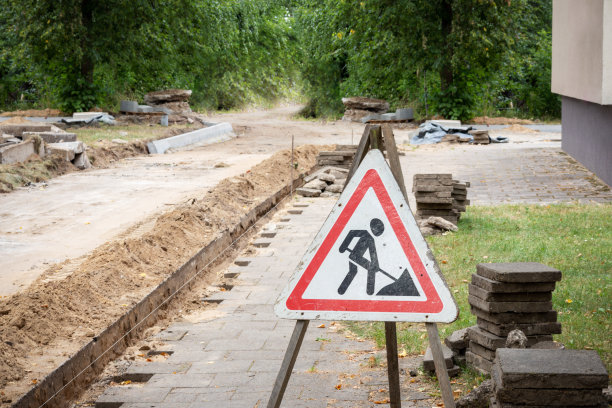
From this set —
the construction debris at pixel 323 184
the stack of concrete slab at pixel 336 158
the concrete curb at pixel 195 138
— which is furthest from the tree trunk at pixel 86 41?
the construction debris at pixel 323 184

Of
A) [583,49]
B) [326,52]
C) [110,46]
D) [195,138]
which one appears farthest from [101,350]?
[326,52]

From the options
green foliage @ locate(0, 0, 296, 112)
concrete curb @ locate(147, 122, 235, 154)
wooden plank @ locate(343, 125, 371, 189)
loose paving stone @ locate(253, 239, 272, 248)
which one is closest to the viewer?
wooden plank @ locate(343, 125, 371, 189)

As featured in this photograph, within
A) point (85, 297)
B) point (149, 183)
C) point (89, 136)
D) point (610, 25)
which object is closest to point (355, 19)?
point (89, 136)

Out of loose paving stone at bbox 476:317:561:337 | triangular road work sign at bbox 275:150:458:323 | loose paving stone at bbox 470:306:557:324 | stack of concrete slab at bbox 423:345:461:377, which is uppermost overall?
triangular road work sign at bbox 275:150:458:323

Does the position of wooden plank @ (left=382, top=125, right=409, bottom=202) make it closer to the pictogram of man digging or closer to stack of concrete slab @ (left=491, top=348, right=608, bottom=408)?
the pictogram of man digging

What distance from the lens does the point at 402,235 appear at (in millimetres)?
3365

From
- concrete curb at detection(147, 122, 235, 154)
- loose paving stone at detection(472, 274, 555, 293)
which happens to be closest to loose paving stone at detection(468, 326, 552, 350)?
loose paving stone at detection(472, 274, 555, 293)

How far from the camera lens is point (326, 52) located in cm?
4103

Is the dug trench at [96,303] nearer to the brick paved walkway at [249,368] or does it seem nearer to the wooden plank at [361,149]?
the brick paved walkway at [249,368]

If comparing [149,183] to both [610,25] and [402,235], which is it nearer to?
[610,25]

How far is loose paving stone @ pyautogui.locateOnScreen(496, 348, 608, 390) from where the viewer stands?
3.59 meters

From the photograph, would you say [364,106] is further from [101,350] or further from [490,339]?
[490,339]

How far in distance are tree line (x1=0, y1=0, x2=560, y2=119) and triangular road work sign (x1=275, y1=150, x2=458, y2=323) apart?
90.5 feet

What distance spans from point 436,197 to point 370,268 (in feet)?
23.7
